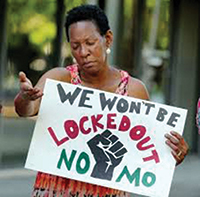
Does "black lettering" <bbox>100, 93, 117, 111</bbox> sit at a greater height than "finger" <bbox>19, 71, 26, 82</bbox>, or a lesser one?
lesser

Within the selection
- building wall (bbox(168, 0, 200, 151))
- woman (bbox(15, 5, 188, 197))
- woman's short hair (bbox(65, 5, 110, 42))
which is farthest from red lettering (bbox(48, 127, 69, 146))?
building wall (bbox(168, 0, 200, 151))

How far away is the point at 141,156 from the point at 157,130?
0.14 metres

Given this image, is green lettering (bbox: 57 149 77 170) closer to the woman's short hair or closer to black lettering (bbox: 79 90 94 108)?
black lettering (bbox: 79 90 94 108)

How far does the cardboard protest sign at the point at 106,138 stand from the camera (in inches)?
129

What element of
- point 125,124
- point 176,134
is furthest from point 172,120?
point 125,124

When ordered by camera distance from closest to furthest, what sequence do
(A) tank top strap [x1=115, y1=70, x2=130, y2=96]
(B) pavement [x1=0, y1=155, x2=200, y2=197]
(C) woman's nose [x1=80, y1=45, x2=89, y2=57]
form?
(C) woman's nose [x1=80, y1=45, x2=89, y2=57] < (A) tank top strap [x1=115, y1=70, x2=130, y2=96] < (B) pavement [x1=0, y1=155, x2=200, y2=197]

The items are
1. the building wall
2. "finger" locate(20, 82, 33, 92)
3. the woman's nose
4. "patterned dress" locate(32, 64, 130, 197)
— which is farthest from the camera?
the building wall

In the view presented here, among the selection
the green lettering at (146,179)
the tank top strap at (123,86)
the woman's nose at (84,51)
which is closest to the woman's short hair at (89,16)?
the woman's nose at (84,51)

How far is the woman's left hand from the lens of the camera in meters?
3.25

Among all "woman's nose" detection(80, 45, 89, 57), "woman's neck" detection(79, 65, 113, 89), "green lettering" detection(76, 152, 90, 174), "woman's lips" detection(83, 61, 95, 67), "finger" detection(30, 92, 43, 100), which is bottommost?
"green lettering" detection(76, 152, 90, 174)

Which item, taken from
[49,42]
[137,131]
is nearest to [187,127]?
[49,42]

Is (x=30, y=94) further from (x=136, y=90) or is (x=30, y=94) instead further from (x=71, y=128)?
(x=136, y=90)

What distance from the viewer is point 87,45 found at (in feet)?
10.5

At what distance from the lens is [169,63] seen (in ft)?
41.7
